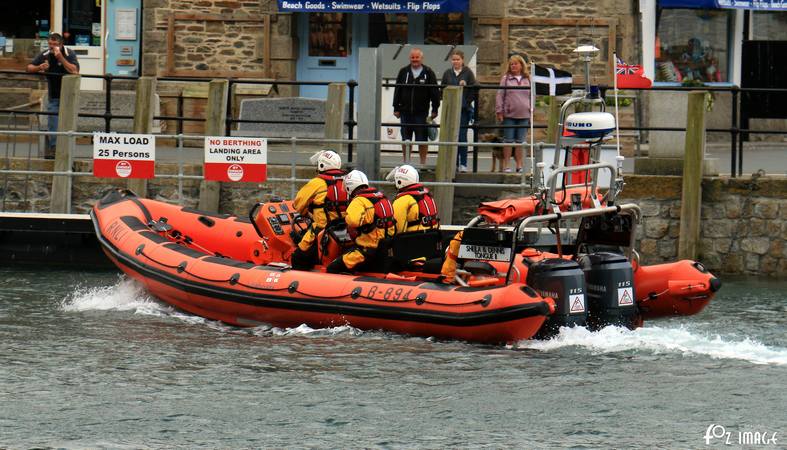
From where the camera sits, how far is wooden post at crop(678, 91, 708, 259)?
56.7 ft

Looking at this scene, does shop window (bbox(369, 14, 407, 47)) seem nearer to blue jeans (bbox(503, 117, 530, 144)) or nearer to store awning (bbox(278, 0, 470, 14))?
store awning (bbox(278, 0, 470, 14))

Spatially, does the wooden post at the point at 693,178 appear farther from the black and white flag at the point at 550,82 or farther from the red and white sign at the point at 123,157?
the red and white sign at the point at 123,157

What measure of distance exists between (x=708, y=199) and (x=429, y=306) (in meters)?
5.60

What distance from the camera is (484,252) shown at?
13000 millimetres

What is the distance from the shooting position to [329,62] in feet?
80.2

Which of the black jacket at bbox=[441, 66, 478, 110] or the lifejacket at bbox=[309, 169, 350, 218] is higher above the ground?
the black jacket at bbox=[441, 66, 478, 110]

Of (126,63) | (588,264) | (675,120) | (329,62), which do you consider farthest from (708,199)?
(126,63)

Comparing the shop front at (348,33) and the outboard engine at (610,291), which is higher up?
the shop front at (348,33)

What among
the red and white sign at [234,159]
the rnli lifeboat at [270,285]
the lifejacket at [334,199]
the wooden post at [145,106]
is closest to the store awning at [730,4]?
the red and white sign at [234,159]

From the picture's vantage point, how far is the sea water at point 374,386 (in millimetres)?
10375

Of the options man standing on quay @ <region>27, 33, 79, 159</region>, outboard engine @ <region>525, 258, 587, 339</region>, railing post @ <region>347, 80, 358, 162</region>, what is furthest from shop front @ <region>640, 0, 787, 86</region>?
outboard engine @ <region>525, 258, 587, 339</region>

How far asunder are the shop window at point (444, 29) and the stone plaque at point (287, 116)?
5159mm

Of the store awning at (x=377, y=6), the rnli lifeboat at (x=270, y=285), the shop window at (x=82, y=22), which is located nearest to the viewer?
the rnli lifeboat at (x=270, y=285)

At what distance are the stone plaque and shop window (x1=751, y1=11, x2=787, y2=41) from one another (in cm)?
818
